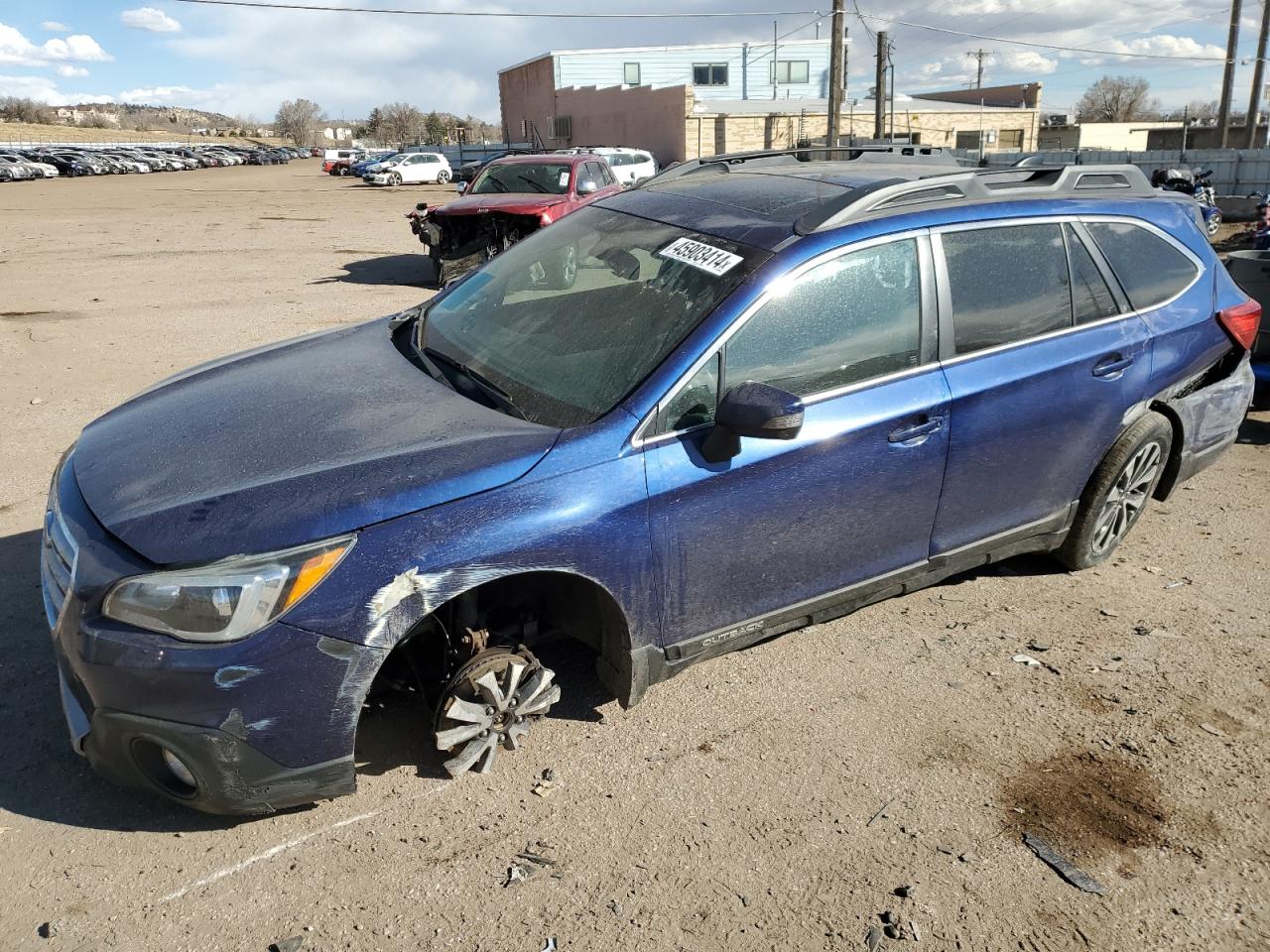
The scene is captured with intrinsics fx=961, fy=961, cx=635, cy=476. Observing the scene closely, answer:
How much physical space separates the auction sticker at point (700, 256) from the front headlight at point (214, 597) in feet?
5.57

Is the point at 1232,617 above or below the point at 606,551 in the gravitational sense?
below

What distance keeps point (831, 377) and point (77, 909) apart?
8.92 ft

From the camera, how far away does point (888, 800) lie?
3037 mm

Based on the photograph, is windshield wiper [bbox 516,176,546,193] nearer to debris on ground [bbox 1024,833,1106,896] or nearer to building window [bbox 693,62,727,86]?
debris on ground [bbox 1024,833,1106,896]

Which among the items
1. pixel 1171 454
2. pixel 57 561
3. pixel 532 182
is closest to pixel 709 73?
pixel 532 182

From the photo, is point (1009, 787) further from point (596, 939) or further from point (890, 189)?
point (890, 189)

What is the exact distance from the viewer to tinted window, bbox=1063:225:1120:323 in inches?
155

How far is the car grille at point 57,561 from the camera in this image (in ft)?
8.78

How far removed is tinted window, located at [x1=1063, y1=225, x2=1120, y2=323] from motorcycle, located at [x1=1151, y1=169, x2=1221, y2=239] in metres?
5.00

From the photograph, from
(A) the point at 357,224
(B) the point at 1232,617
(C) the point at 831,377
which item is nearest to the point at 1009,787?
(C) the point at 831,377

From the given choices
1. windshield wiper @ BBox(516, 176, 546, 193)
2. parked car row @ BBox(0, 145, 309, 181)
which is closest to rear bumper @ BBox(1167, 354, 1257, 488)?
windshield wiper @ BBox(516, 176, 546, 193)

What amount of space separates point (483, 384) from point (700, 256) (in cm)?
89

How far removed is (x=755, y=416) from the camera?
9.32 ft

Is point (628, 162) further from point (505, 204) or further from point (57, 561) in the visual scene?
point (57, 561)
